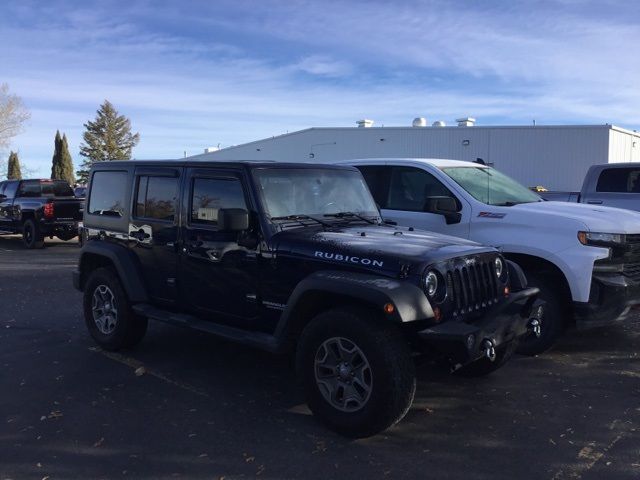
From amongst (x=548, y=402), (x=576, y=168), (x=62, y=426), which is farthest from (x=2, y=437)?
(x=576, y=168)

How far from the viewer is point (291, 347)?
14.6 ft

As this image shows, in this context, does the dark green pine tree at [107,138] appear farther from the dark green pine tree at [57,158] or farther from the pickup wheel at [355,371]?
the pickup wheel at [355,371]

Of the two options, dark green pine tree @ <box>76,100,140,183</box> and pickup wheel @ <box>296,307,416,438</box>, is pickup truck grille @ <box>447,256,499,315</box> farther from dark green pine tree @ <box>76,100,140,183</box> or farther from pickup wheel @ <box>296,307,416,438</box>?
dark green pine tree @ <box>76,100,140,183</box>

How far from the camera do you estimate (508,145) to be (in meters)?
28.0

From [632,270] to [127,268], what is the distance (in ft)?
15.9

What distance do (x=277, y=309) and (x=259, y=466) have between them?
1.23 meters

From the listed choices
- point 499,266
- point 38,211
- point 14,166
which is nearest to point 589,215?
point 499,266

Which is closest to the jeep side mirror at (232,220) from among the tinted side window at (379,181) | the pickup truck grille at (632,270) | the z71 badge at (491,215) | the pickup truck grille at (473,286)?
the pickup truck grille at (473,286)

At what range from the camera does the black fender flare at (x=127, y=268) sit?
18.6 ft

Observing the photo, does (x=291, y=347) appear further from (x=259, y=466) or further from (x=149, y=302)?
(x=149, y=302)

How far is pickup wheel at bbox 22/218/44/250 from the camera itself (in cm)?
1664

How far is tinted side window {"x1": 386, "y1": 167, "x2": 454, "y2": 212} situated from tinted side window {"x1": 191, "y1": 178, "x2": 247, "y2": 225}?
109 inches

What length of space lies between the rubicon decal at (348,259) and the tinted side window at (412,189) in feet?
9.55

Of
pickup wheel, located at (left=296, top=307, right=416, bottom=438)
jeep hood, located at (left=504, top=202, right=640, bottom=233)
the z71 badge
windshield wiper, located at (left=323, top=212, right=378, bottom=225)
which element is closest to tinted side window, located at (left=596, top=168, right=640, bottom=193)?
jeep hood, located at (left=504, top=202, right=640, bottom=233)
